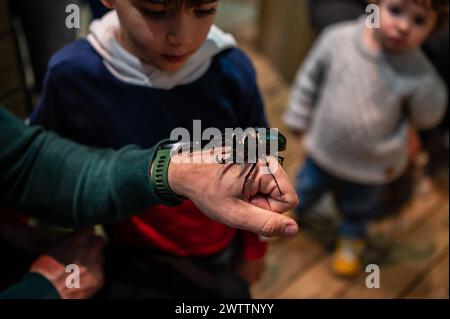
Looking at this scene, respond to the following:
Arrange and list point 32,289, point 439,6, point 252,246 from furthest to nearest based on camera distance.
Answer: point 439,6, point 252,246, point 32,289

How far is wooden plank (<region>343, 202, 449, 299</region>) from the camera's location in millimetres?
1494

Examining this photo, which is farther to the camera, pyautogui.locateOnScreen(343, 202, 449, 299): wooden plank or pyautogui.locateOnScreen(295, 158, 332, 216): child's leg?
pyautogui.locateOnScreen(295, 158, 332, 216): child's leg

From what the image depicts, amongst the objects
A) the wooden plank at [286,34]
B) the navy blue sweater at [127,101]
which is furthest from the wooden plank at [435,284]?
the wooden plank at [286,34]

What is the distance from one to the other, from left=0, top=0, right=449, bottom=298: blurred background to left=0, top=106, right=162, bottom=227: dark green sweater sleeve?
0.17 meters

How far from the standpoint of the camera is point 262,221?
0.79 m

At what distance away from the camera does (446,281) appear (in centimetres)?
145

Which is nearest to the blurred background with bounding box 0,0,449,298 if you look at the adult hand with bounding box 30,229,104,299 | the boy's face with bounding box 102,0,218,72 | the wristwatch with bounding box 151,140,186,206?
the adult hand with bounding box 30,229,104,299

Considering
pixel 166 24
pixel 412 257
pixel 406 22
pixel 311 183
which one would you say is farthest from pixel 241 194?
pixel 412 257

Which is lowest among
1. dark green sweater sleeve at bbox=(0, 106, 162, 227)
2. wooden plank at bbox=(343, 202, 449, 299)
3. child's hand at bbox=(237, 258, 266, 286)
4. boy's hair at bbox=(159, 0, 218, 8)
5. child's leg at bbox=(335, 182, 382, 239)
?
wooden plank at bbox=(343, 202, 449, 299)

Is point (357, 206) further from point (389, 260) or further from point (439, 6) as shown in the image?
point (439, 6)

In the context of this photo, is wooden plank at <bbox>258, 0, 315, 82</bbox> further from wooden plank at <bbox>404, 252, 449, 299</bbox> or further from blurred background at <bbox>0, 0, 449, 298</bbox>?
wooden plank at <bbox>404, 252, 449, 299</bbox>

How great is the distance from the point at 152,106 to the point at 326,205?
3.52ft

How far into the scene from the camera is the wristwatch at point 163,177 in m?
0.87

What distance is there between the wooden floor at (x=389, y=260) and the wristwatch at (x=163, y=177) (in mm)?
521
